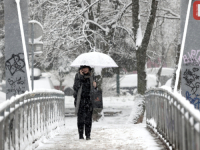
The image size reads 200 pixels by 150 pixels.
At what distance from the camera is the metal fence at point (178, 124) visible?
4.21 meters

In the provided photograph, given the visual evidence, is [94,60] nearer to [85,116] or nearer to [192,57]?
[85,116]

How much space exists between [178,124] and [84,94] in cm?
289

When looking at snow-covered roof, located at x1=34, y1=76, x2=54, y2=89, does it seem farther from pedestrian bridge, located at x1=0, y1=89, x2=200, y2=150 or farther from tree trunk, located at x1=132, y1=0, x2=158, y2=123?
pedestrian bridge, located at x1=0, y1=89, x2=200, y2=150

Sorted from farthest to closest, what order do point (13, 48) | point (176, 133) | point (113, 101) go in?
1. point (113, 101)
2. point (13, 48)
3. point (176, 133)

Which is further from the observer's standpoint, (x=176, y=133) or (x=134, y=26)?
(x=134, y=26)

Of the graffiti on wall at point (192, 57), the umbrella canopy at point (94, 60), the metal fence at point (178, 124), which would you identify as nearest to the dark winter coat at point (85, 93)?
the umbrella canopy at point (94, 60)

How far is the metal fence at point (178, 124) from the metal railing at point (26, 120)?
203 centimetres

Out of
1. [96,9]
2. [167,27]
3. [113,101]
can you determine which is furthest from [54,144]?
[113,101]

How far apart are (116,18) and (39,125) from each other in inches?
458

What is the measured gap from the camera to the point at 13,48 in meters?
11.5

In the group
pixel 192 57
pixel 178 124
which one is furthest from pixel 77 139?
pixel 192 57

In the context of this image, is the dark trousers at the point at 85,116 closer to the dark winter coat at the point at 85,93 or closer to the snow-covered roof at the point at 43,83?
the dark winter coat at the point at 85,93

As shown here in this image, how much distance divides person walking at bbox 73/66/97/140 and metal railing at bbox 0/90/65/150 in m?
0.76

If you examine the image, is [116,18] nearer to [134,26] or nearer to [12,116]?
[134,26]
